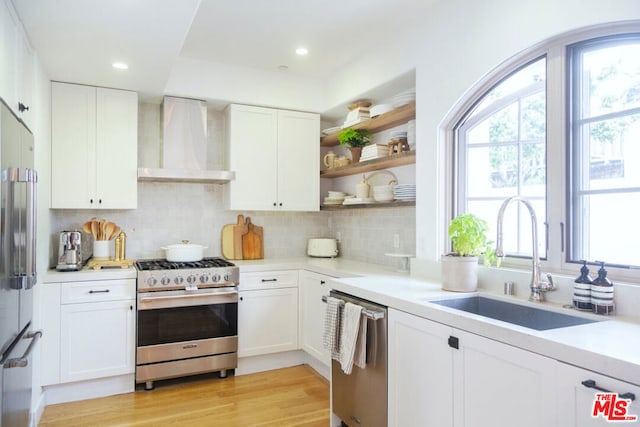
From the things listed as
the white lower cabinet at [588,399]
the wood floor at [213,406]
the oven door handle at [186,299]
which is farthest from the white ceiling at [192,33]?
the wood floor at [213,406]

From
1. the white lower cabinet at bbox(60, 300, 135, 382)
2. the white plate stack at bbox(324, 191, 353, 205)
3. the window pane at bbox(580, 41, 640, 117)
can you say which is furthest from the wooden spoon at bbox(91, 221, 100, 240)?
the window pane at bbox(580, 41, 640, 117)

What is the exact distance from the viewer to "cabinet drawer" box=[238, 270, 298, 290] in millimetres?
3570

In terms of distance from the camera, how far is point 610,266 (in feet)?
6.36

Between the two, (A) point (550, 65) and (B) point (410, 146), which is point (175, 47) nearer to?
(B) point (410, 146)

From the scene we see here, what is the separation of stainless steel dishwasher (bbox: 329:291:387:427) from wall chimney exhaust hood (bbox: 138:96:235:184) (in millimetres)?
1752

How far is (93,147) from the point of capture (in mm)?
3375

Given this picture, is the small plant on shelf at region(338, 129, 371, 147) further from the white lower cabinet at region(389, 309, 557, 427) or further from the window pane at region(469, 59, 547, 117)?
the white lower cabinet at region(389, 309, 557, 427)

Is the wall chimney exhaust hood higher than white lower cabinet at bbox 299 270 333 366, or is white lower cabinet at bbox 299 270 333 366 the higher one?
the wall chimney exhaust hood

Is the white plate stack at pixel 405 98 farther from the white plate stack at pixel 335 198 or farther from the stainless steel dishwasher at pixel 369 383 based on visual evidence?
the stainless steel dishwasher at pixel 369 383

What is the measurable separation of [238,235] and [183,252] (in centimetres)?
62

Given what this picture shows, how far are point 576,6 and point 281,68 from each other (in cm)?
247

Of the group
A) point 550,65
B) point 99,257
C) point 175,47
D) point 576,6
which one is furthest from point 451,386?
point 99,257

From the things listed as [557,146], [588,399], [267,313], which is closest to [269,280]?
[267,313]

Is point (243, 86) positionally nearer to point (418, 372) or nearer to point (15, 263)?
point (15, 263)
